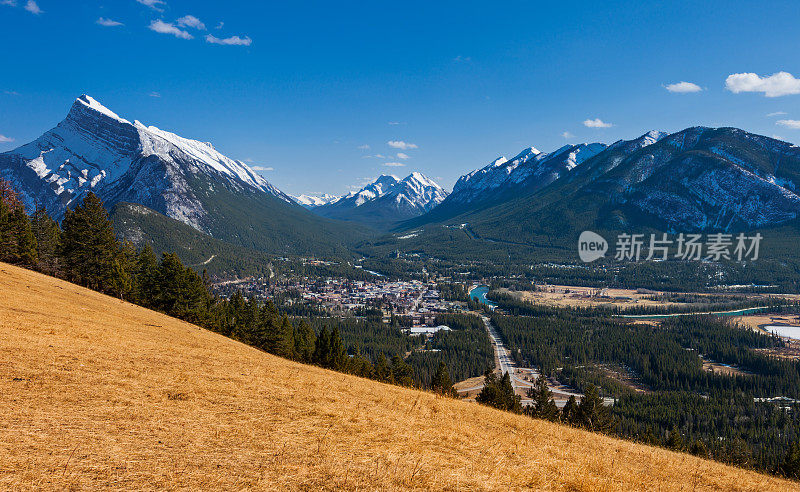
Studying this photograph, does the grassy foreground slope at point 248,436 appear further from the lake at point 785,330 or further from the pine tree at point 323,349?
the lake at point 785,330

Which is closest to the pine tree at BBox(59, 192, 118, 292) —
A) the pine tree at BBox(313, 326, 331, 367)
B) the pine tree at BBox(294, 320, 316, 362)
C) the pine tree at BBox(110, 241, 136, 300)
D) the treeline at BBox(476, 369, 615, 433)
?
the pine tree at BBox(110, 241, 136, 300)

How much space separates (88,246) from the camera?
4709 cm

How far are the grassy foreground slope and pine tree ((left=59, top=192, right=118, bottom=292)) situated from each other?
105ft

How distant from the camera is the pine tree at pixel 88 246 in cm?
4722

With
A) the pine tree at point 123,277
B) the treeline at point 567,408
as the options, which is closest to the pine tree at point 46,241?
the pine tree at point 123,277

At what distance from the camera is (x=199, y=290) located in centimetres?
5362

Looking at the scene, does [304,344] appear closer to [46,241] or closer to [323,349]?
[323,349]

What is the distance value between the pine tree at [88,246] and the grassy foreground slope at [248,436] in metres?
32.0

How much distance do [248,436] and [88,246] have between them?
51.2 meters

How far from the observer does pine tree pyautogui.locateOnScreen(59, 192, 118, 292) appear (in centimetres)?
4722

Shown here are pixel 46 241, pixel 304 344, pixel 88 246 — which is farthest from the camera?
pixel 304 344

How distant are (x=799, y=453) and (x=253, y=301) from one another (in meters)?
71.3

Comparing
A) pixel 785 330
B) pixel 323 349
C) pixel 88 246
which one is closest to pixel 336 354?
pixel 323 349

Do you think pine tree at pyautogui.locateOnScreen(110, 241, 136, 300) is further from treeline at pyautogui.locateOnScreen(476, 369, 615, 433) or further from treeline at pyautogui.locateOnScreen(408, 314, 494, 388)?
treeline at pyautogui.locateOnScreen(408, 314, 494, 388)
